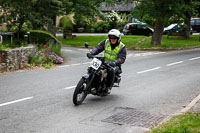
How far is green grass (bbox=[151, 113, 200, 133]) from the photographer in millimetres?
6134

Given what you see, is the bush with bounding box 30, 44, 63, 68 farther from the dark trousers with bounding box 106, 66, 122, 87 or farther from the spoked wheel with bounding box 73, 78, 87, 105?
the spoked wheel with bounding box 73, 78, 87, 105

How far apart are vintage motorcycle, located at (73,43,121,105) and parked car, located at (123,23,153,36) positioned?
36085mm

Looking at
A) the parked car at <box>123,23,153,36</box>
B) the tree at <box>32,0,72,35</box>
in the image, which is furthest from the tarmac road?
the parked car at <box>123,23,153,36</box>

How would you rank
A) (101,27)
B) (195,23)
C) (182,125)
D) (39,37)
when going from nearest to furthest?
(182,125)
(39,37)
(101,27)
(195,23)

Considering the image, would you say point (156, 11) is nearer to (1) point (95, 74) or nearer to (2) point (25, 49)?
(2) point (25, 49)

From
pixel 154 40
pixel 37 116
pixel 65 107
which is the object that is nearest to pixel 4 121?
pixel 37 116

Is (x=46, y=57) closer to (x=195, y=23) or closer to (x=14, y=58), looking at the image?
(x=14, y=58)

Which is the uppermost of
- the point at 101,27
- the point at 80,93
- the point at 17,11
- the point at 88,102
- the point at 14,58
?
the point at 17,11

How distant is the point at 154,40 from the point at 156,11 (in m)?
2.67

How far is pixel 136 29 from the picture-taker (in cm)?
4544

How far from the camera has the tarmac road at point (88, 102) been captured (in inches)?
275

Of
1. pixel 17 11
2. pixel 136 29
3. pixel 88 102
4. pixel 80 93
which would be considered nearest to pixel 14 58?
pixel 17 11

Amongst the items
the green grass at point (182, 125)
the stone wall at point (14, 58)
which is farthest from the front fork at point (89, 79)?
the stone wall at point (14, 58)

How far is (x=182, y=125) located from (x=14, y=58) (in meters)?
9.88
